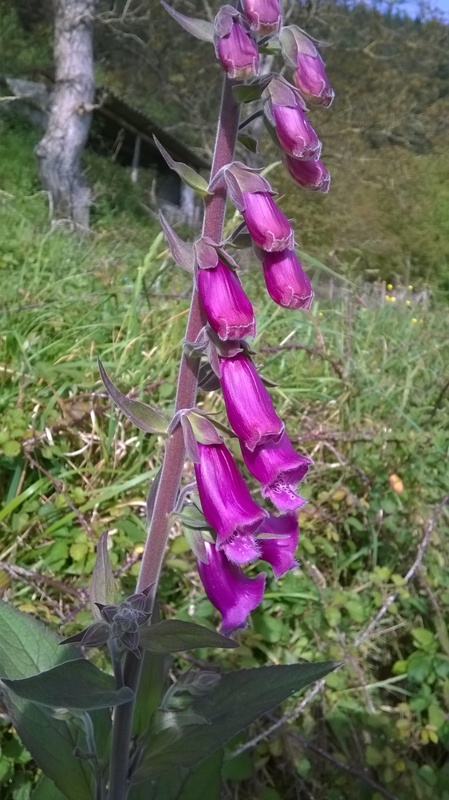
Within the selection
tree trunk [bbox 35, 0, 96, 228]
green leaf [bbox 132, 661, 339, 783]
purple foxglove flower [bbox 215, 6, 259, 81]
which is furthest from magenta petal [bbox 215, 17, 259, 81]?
tree trunk [bbox 35, 0, 96, 228]

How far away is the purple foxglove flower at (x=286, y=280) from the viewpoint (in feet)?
2.95

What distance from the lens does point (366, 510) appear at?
6.70 ft

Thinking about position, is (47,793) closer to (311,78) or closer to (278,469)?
(278,469)

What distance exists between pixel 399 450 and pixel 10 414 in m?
1.30

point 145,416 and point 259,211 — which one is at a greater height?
point 259,211

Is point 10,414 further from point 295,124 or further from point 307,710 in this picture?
point 295,124

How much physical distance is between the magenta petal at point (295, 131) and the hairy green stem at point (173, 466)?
7cm

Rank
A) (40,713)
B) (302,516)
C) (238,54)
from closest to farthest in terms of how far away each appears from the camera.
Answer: (238,54), (40,713), (302,516)

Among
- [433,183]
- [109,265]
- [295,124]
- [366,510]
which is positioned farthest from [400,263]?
[295,124]

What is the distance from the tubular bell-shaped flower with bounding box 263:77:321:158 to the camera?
0.88 metres

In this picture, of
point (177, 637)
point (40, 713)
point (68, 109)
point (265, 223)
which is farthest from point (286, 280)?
point (68, 109)

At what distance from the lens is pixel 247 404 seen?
89 cm

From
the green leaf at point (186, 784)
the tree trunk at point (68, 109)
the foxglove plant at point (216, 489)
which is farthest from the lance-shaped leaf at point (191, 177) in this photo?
the tree trunk at point (68, 109)

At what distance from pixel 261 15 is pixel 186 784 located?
1316 mm
